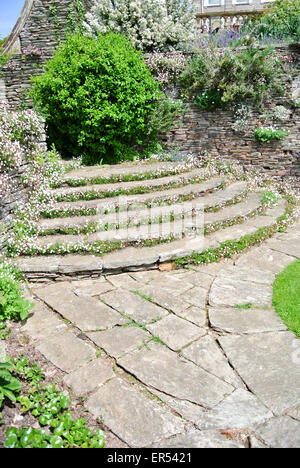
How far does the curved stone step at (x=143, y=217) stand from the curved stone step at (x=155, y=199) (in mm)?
117

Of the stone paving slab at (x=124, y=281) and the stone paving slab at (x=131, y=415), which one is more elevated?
the stone paving slab at (x=124, y=281)

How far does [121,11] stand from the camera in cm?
776

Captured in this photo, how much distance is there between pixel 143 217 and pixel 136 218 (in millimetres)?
105

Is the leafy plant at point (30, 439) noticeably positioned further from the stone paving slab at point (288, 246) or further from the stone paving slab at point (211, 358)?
the stone paving slab at point (288, 246)

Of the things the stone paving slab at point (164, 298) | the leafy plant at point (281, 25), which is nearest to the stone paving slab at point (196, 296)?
the stone paving slab at point (164, 298)

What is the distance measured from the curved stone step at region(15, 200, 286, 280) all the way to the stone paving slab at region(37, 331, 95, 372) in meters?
1.12

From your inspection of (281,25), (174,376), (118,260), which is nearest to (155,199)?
(118,260)

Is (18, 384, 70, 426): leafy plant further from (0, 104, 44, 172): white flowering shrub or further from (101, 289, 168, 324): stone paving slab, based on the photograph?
(0, 104, 44, 172): white flowering shrub

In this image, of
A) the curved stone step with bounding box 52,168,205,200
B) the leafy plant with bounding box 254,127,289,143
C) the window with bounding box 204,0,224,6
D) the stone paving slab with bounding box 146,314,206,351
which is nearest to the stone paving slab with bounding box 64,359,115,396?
the stone paving slab with bounding box 146,314,206,351

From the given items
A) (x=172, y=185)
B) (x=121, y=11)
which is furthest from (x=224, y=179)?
(x=121, y=11)

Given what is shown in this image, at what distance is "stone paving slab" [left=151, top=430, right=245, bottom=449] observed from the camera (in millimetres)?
2025

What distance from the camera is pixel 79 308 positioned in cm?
346

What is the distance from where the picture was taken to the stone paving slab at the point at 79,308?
127 inches
